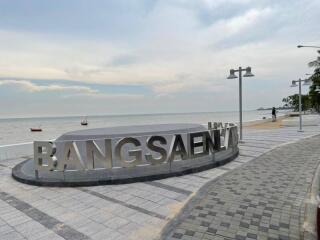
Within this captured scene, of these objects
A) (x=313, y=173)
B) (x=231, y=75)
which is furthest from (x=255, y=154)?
(x=231, y=75)

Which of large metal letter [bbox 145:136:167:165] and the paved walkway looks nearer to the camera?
the paved walkway

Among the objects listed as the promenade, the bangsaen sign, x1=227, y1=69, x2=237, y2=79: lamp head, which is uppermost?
x1=227, y1=69, x2=237, y2=79: lamp head

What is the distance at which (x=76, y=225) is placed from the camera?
435 cm

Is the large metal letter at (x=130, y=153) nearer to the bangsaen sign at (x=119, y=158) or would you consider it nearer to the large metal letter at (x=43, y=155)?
the bangsaen sign at (x=119, y=158)

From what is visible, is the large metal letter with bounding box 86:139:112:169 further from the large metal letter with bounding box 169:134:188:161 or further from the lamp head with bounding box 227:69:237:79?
the lamp head with bounding box 227:69:237:79

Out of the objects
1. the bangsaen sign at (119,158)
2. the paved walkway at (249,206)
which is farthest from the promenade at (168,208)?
the bangsaen sign at (119,158)

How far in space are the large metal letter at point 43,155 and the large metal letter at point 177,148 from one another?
10.3 feet

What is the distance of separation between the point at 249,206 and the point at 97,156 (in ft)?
12.8

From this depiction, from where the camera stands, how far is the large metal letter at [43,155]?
6723mm

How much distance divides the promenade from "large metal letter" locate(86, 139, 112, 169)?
0.74 metres

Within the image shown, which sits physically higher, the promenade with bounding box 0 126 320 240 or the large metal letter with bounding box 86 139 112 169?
the large metal letter with bounding box 86 139 112 169

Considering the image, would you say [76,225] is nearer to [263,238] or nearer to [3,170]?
[263,238]

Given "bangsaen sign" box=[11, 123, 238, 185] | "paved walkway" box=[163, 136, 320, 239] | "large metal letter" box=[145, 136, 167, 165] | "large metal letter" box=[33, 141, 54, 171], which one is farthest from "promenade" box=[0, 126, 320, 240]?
"large metal letter" box=[145, 136, 167, 165]

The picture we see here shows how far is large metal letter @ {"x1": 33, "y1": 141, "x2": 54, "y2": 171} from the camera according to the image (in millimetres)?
6723
